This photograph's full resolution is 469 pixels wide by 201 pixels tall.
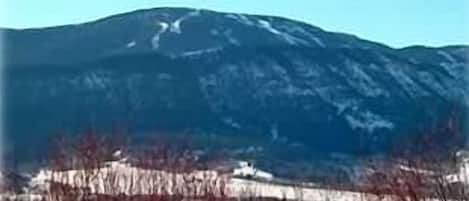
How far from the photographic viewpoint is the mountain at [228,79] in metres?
71.1

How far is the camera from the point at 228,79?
82.1 meters

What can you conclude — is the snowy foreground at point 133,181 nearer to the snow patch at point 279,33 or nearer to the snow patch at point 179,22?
the snow patch at point 279,33

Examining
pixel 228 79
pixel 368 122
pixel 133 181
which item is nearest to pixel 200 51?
pixel 228 79

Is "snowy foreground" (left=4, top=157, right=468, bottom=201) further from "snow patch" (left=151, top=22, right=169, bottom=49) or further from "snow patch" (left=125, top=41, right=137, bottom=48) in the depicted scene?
"snow patch" (left=151, top=22, right=169, bottom=49)

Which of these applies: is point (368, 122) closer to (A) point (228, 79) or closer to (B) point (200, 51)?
(A) point (228, 79)

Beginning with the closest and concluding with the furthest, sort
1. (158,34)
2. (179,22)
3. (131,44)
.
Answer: (131,44) < (158,34) < (179,22)

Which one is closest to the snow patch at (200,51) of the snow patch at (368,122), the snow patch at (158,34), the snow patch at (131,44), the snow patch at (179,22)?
the snow patch at (131,44)

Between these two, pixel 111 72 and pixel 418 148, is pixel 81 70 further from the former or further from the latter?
pixel 418 148

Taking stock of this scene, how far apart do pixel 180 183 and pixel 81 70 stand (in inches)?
2538

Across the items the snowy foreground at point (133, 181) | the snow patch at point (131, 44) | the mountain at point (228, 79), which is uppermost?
the snow patch at point (131, 44)

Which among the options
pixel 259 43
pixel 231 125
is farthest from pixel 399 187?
pixel 259 43

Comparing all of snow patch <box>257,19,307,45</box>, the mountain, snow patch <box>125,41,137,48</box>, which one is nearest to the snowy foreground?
the mountain

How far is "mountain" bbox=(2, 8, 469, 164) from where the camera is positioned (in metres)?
71.1

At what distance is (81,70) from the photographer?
78.2 meters
